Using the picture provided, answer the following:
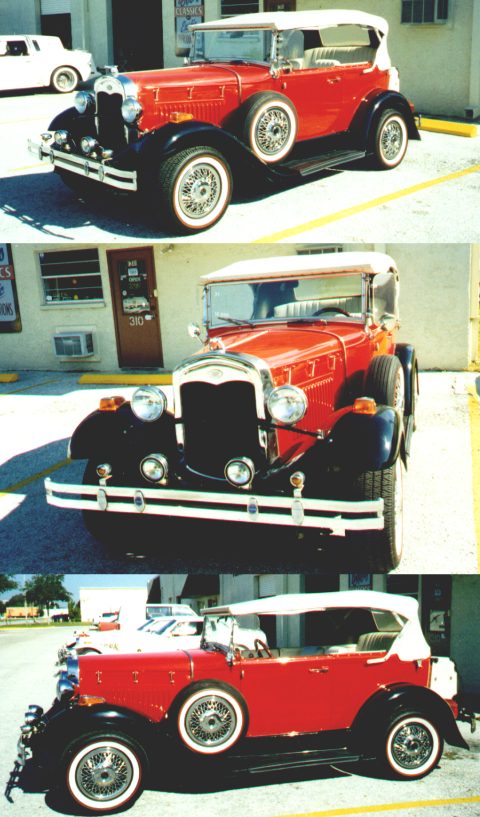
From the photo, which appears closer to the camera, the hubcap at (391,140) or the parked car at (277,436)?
the parked car at (277,436)

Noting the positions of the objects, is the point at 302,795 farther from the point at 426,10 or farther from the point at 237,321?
the point at 426,10

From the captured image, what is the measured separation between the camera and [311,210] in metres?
7.15

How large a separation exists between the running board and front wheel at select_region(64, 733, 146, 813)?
4.98m

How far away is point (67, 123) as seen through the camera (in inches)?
286

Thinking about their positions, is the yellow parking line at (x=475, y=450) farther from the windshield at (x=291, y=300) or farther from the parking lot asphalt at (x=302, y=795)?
the windshield at (x=291, y=300)

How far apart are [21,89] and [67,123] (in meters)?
5.87

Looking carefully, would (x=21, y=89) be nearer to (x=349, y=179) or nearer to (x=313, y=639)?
(x=349, y=179)

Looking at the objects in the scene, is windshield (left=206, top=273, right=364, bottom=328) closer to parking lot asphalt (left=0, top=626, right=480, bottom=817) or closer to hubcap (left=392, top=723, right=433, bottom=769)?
hubcap (left=392, top=723, right=433, bottom=769)

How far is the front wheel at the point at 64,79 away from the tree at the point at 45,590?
27.1ft

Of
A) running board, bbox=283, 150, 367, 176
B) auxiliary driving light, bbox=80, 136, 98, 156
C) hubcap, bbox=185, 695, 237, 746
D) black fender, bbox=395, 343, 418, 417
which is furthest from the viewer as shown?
running board, bbox=283, 150, 367, 176

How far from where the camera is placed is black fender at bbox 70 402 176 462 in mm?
5508

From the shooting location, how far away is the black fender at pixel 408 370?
6812mm

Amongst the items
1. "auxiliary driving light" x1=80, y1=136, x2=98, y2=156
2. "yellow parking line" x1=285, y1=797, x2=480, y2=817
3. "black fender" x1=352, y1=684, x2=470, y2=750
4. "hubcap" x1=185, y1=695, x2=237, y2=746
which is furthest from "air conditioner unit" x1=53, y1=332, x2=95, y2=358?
"yellow parking line" x1=285, y1=797, x2=480, y2=817

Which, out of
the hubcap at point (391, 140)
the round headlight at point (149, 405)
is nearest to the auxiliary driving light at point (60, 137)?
the round headlight at point (149, 405)
